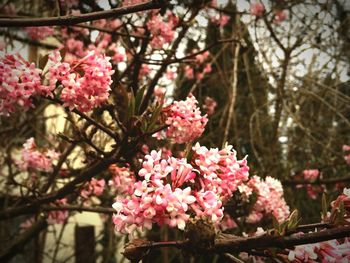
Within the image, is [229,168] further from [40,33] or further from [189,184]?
[40,33]

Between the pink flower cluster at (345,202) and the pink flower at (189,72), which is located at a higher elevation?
the pink flower at (189,72)

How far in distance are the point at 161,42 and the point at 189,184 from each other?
7.13 feet

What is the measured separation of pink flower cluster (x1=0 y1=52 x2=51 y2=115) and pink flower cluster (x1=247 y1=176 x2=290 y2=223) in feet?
4.78

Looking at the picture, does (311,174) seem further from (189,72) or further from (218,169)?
(218,169)

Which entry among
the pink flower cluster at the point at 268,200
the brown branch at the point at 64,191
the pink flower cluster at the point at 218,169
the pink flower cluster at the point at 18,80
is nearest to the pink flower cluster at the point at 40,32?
the brown branch at the point at 64,191

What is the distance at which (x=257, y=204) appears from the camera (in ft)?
8.10

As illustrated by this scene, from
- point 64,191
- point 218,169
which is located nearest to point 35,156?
point 64,191

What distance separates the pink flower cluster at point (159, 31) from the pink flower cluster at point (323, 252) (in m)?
2.29

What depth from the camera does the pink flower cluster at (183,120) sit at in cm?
182

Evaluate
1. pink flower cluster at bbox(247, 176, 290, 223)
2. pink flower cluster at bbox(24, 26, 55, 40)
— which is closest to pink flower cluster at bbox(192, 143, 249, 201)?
pink flower cluster at bbox(247, 176, 290, 223)

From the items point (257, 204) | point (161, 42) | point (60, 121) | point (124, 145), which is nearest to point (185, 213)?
point (124, 145)

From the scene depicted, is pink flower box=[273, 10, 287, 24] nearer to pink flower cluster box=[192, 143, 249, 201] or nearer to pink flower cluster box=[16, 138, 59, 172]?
pink flower cluster box=[16, 138, 59, 172]

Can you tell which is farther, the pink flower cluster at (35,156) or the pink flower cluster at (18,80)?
the pink flower cluster at (35,156)

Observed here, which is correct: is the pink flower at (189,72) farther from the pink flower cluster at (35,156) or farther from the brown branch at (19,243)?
the brown branch at (19,243)
